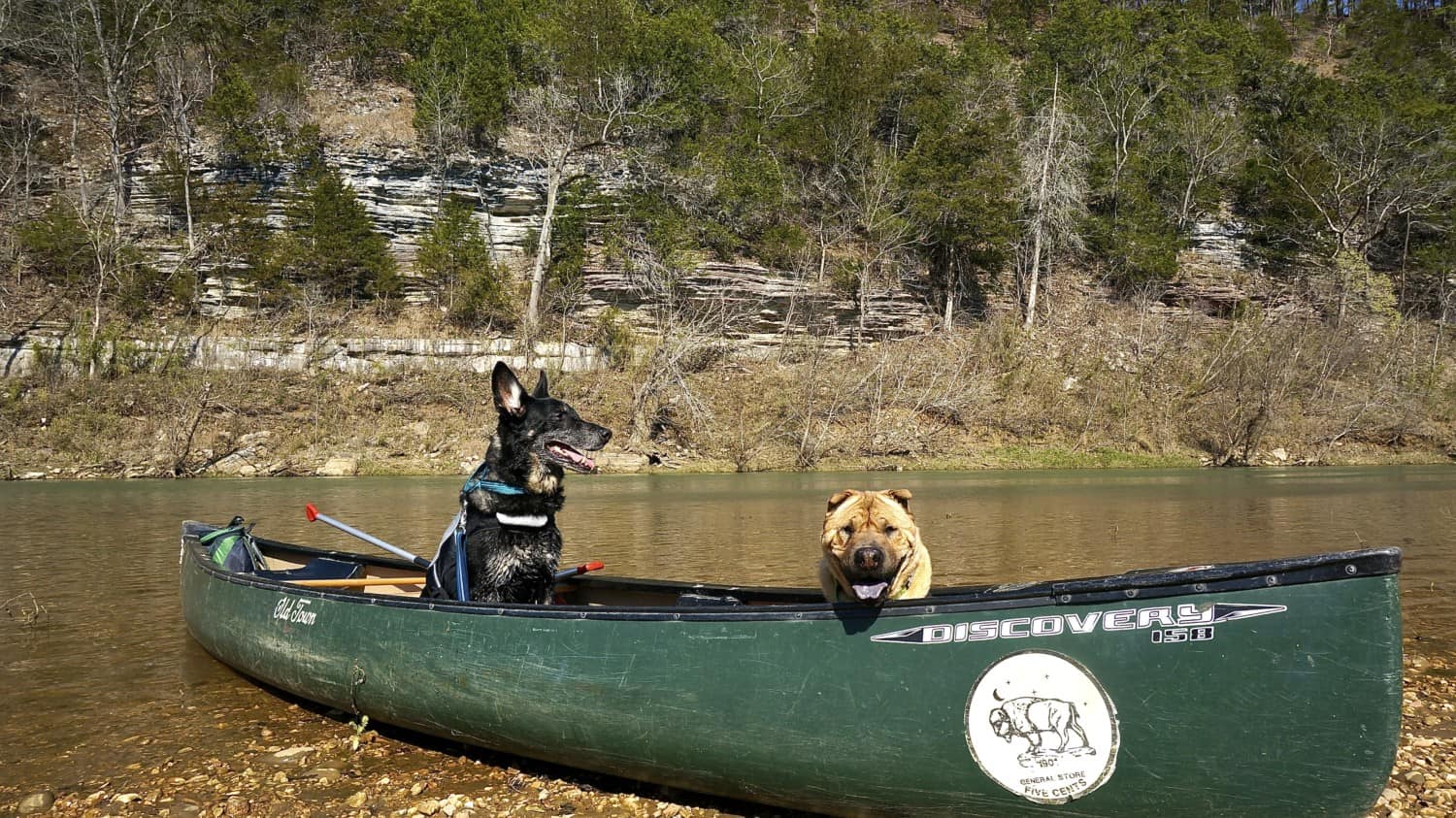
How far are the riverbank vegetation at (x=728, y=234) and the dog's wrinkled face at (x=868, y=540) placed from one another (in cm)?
2308

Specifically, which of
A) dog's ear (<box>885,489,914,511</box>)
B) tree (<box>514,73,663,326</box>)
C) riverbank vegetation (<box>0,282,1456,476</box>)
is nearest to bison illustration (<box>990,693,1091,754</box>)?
dog's ear (<box>885,489,914,511</box>)

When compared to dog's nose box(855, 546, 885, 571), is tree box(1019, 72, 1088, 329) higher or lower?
higher

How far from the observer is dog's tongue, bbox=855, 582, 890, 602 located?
10.9 ft

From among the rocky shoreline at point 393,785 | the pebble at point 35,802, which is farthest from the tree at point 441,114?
the pebble at point 35,802

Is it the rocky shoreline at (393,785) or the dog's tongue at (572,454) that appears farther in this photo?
the dog's tongue at (572,454)

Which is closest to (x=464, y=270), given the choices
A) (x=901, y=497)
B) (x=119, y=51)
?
(x=119, y=51)

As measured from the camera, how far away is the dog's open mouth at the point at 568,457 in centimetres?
516

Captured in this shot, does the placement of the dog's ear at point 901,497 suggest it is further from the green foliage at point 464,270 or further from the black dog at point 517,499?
the green foliage at point 464,270

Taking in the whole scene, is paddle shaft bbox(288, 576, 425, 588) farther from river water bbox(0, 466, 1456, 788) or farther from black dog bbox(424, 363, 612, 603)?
black dog bbox(424, 363, 612, 603)

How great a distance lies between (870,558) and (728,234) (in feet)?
110

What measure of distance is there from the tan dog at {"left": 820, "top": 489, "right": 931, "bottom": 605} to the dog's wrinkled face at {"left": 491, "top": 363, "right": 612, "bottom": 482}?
1839 mm

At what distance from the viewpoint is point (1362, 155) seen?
39750mm

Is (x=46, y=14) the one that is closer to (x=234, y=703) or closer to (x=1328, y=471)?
(x=234, y=703)

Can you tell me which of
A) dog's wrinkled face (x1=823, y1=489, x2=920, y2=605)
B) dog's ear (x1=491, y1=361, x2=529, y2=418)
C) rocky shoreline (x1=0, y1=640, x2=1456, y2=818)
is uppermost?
dog's ear (x1=491, y1=361, x2=529, y2=418)
